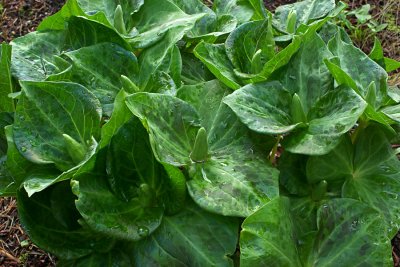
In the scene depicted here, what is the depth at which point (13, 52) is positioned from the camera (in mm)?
1268

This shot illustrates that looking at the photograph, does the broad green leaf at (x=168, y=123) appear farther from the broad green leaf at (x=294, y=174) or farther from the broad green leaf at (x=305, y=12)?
the broad green leaf at (x=305, y=12)

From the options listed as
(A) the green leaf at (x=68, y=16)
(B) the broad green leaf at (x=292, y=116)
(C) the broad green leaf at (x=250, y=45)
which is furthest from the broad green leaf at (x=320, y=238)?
(A) the green leaf at (x=68, y=16)

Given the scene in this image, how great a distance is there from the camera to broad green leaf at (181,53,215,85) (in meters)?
1.34

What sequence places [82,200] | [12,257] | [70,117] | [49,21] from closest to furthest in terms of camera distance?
[82,200], [70,117], [49,21], [12,257]

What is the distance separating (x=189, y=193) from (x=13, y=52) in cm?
56

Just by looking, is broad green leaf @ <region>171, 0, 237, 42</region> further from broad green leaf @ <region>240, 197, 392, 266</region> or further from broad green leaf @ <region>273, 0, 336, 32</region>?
broad green leaf @ <region>240, 197, 392, 266</region>

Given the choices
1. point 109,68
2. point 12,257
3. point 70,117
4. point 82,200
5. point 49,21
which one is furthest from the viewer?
→ point 12,257

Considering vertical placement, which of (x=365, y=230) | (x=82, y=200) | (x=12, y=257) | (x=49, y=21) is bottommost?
(x=12, y=257)

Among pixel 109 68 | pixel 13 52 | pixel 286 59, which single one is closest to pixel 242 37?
pixel 286 59

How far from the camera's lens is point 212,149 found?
112 centimetres

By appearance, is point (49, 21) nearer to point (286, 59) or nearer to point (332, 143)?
point (286, 59)

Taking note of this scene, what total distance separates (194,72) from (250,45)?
6.4 inches

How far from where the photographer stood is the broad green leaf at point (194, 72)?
4.39 ft

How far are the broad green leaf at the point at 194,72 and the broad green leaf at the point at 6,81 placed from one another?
0.39 meters
